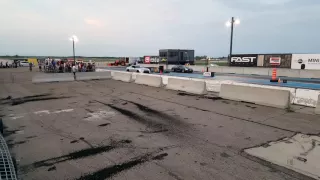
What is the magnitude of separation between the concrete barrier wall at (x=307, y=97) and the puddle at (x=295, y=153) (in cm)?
Result: 438

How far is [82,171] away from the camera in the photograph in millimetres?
4270

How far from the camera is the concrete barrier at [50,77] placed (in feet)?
63.2

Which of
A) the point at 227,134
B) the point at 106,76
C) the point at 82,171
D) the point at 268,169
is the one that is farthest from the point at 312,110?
the point at 106,76

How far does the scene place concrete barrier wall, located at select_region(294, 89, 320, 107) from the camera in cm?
949

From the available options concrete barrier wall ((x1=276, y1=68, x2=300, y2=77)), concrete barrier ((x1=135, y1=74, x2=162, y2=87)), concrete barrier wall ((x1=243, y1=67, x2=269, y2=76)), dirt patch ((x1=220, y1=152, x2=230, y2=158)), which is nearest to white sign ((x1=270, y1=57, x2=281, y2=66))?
concrete barrier wall ((x1=243, y1=67, x2=269, y2=76))

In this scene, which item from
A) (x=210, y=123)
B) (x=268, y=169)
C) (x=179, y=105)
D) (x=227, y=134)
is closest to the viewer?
(x=268, y=169)

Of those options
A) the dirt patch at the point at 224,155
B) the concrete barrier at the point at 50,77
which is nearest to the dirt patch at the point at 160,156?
the dirt patch at the point at 224,155

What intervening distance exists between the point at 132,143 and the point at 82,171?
1663 mm

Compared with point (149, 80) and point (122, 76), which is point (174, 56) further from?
point (149, 80)

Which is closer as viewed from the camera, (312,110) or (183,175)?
(183,175)

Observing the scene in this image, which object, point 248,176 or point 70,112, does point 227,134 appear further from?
point 70,112

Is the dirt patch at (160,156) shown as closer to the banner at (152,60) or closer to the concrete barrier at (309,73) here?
the concrete barrier at (309,73)

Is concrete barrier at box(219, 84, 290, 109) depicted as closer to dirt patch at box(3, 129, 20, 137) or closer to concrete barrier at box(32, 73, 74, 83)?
dirt patch at box(3, 129, 20, 137)

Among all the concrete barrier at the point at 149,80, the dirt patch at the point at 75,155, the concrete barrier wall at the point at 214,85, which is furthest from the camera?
the concrete barrier at the point at 149,80
